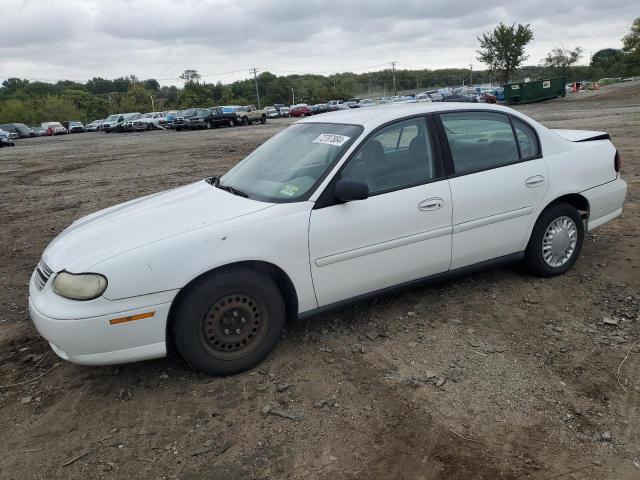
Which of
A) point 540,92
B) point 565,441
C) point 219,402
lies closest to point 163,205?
point 219,402

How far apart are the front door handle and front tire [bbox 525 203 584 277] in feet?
3.61

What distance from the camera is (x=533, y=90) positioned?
43.1m

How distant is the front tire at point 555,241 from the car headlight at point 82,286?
3390mm

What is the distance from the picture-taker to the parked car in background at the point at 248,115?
132 feet

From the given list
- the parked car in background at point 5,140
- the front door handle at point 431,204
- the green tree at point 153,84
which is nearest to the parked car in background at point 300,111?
the parked car in background at point 5,140

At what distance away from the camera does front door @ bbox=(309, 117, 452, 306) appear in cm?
352

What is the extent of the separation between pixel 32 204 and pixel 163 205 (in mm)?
7674

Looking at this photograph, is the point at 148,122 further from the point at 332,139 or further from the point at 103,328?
the point at 103,328

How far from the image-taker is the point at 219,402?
315 centimetres

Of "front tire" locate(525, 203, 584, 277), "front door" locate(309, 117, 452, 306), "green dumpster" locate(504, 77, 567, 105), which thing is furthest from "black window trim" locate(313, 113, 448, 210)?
"green dumpster" locate(504, 77, 567, 105)

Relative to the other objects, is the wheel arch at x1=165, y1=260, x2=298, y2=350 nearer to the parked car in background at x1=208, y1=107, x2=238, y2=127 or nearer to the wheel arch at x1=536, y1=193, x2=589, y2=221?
the wheel arch at x1=536, y1=193, x2=589, y2=221

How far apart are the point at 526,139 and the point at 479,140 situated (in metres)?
0.49

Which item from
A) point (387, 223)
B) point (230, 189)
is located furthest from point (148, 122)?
point (387, 223)

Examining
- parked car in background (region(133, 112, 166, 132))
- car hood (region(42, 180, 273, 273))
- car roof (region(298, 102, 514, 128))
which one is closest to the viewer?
car hood (region(42, 180, 273, 273))
